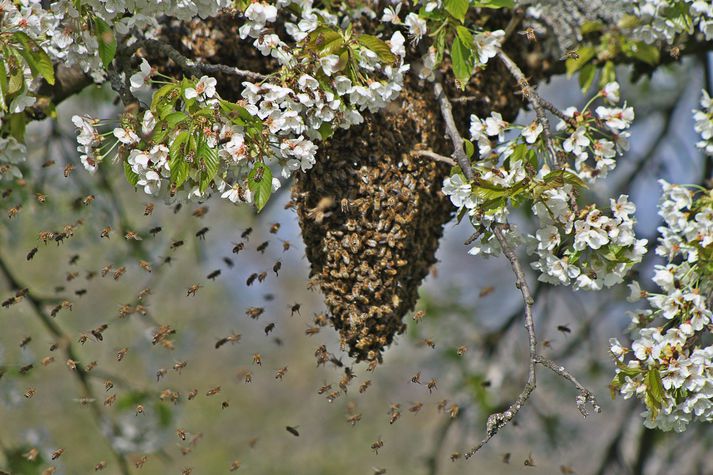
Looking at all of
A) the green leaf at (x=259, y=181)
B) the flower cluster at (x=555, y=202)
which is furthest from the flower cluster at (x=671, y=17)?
the green leaf at (x=259, y=181)

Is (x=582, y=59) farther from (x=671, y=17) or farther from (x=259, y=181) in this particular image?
(x=259, y=181)

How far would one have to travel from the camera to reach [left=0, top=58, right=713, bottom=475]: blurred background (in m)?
3.33

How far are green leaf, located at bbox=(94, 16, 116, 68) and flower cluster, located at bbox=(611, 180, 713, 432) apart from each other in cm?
147

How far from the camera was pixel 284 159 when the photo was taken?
2.06 metres

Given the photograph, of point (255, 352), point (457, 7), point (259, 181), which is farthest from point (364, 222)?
point (255, 352)

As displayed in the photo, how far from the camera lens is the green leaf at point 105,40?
6.63 ft

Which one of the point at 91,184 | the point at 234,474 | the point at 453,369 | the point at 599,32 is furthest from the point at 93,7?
the point at 234,474

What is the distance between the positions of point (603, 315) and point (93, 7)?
3.84 m

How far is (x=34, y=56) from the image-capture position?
208 centimetres

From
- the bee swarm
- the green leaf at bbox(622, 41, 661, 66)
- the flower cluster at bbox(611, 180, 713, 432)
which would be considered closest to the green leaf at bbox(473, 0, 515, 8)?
the bee swarm

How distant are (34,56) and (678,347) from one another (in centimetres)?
Answer: 179

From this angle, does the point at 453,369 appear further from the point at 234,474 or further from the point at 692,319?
the point at 234,474

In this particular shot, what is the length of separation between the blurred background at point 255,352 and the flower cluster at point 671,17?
1.19 feet

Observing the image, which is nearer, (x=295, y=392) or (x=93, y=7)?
(x=93, y=7)
